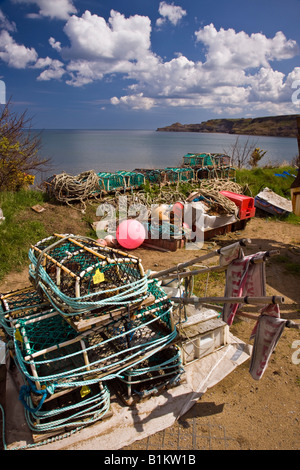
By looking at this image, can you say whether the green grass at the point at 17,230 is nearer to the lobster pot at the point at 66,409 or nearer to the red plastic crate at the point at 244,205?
the lobster pot at the point at 66,409

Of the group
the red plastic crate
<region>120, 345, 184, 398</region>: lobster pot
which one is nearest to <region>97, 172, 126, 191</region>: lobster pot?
the red plastic crate

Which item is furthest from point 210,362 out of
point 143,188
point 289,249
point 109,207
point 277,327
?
point 143,188

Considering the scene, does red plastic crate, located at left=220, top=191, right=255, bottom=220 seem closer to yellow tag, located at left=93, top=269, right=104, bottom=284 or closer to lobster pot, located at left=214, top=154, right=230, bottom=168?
lobster pot, located at left=214, top=154, right=230, bottom=168

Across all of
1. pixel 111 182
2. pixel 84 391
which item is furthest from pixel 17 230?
pixel 84 391

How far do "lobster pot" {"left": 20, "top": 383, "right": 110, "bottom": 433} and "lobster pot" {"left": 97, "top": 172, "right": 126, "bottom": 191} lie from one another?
8034 millimetres

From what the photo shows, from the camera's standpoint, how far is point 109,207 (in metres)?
9.55

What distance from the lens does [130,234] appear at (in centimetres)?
788

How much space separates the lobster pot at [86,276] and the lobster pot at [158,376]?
0.97m

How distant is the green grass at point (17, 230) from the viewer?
23.9 feet

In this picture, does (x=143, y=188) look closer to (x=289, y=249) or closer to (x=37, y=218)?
(x=37, y=218)

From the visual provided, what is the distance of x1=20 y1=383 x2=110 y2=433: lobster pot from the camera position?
296 cm

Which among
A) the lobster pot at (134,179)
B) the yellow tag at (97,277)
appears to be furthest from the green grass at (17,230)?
the yellow tag at (97,277)

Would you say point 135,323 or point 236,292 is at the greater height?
point 236,292
